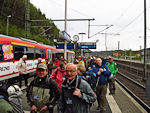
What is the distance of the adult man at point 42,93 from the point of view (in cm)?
271

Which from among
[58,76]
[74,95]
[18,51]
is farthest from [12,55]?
[74,95]

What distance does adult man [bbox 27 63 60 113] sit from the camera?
8.91 ft

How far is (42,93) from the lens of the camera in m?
2.71

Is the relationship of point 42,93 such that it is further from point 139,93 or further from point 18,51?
point 18,51

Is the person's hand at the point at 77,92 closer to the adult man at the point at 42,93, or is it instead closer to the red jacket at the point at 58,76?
the adult man at the point at 42,93

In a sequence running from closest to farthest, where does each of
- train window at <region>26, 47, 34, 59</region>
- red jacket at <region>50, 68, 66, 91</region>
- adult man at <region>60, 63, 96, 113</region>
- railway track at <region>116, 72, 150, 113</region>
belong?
adult man at <region>60, 63, 96, 113</region> < red jacket at <region>50, 68, 66, 91</region> < railway track at <region>116, 72, 150, 113</region> < train window at <region>26, 47, 34, 59</region>

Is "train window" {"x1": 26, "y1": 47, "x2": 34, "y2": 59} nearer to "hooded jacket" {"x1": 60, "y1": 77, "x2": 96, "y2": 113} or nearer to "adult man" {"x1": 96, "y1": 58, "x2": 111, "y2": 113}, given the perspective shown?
"adult man" {"x1": 96, "y1": 58, "x2": 111, "y2": 113}

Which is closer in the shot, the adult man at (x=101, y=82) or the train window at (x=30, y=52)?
the adult man at (x=101, y=82)

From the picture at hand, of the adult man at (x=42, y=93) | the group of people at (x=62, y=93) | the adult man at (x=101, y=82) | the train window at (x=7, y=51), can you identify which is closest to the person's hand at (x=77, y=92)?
the group of people at (x=62, y=93)

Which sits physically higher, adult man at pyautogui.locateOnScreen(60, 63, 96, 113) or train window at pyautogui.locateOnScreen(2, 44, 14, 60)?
train window at pyautogui.locateOnScreen(2, 44, 14, 60)

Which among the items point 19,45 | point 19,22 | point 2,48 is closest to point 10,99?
point 2,48

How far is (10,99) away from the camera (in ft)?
8.14

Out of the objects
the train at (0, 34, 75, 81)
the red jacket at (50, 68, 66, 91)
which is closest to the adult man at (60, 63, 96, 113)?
the red jacket at (50, 68, 66, 91)

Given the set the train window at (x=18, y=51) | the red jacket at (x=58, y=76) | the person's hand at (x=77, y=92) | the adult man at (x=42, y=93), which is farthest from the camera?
the train window at (x=18, y=51)
